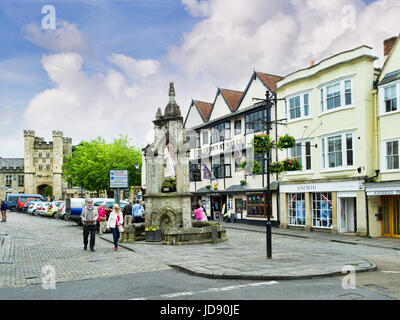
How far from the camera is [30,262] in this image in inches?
513

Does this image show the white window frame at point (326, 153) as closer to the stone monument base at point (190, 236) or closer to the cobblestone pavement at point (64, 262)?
the stone monument base at point (190, 236)

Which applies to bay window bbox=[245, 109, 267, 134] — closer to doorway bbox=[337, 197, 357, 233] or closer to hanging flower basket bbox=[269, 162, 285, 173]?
doorway bbox=[337, 197, 357, 233]

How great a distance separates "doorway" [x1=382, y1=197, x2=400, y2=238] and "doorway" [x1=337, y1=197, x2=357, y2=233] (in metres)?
2.01

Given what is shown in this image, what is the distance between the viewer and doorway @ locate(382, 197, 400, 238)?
2112 cm

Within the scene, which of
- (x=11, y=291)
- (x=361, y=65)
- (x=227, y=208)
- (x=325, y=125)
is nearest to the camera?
(x=11, y=291)

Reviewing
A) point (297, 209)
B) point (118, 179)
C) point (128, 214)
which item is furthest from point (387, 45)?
point (118, 179)

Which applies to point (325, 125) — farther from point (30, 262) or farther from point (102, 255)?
point (30, 262)

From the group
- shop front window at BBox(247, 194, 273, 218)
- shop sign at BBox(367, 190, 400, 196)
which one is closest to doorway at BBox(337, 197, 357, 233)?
shop sign at BBox(367, 190, 400, 196)

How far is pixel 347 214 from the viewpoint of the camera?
78.6 ft

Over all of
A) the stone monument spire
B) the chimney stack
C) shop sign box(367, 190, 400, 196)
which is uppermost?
the chimney stack

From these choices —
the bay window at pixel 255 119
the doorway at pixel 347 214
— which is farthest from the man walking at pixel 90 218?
the bay window at pixel 255 119

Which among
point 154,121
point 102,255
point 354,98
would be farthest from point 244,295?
point 354,98

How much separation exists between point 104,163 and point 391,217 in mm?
40016
